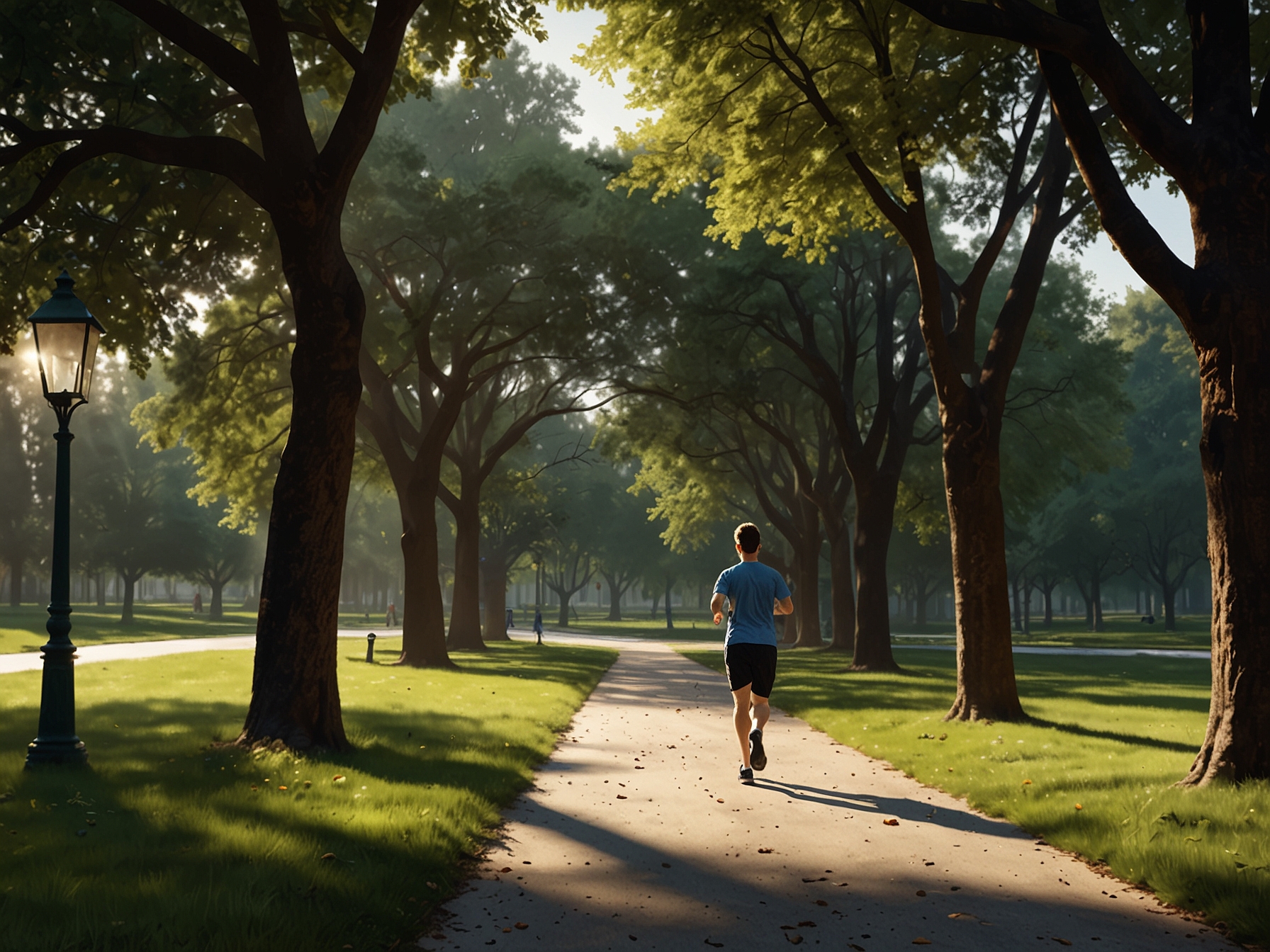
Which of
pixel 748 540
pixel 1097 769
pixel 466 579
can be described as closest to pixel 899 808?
pixel 1097 769

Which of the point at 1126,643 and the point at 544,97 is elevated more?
the point at 544,97

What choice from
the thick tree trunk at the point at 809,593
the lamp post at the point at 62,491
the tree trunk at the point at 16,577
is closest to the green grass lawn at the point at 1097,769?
the lamp post at the point at 62,491

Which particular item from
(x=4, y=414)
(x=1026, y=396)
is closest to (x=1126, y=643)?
(x=1026, y=396)

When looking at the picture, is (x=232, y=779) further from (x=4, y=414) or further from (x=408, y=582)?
(x=4, y=414)

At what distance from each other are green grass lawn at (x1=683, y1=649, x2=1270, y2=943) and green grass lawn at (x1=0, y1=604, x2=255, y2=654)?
18.7 m

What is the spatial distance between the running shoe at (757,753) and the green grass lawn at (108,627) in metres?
19.7

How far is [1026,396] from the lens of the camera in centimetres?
3005

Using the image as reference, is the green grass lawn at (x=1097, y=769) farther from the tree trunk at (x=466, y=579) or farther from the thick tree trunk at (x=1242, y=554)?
the tree trunk at (x=466, y=579)

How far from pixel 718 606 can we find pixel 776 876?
2.99 meters

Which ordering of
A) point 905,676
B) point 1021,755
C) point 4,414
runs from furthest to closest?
point 4,414
point 905,676
point 1021,755

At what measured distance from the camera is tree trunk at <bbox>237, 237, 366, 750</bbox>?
365 inches

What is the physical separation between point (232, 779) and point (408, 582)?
15.6 m

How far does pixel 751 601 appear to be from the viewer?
28.0 ft

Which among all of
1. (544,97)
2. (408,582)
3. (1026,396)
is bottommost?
(408,582)
